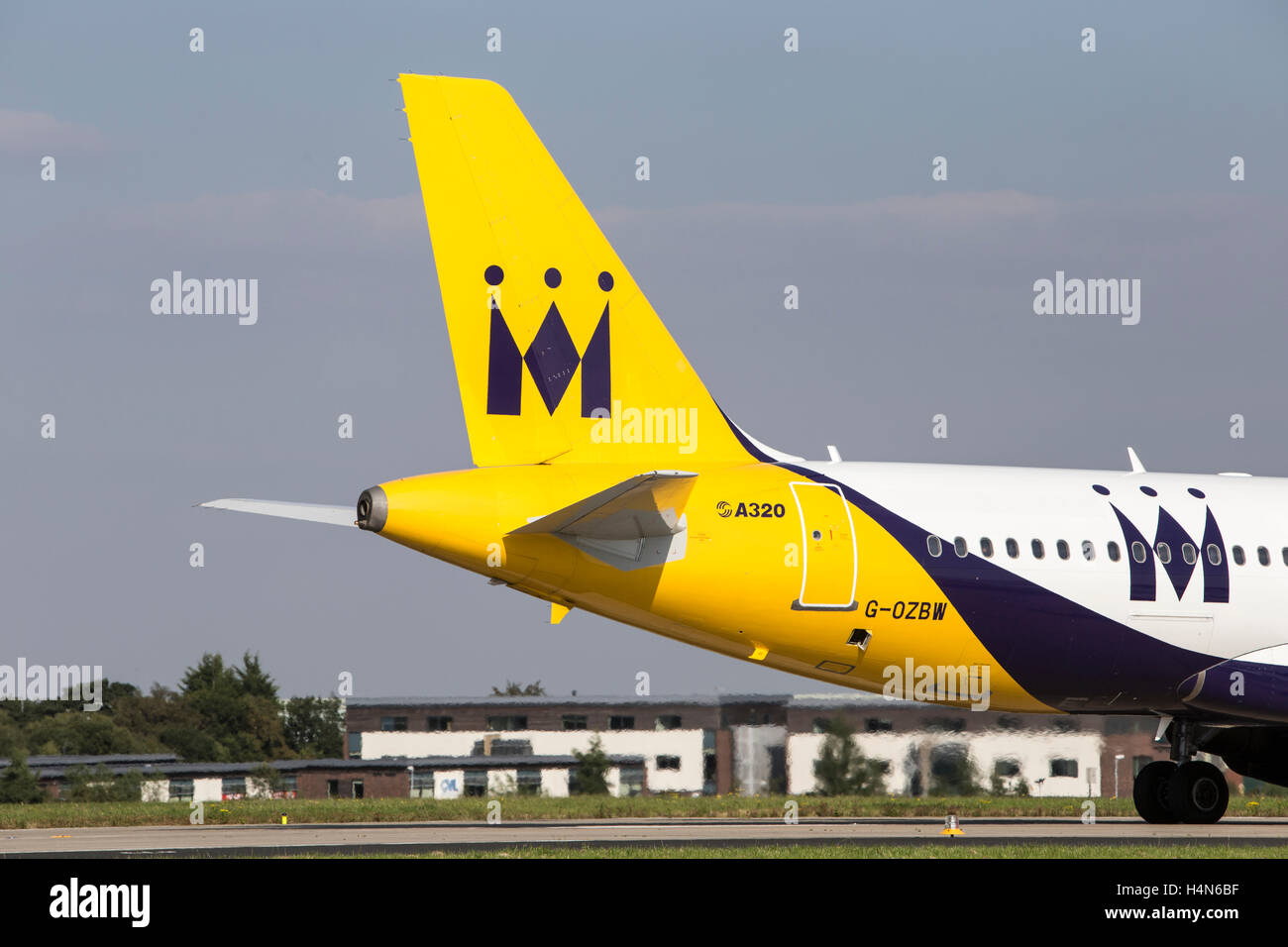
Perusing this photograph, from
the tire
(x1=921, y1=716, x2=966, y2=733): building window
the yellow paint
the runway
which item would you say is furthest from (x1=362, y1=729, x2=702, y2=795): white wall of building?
the yellow paint

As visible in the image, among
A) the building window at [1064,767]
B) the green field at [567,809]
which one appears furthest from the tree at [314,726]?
the building window at [1064,767]

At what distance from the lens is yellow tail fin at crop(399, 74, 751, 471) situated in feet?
71.5

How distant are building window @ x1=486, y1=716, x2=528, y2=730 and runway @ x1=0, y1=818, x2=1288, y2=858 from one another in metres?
6.85

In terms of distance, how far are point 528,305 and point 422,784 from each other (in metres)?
16.7

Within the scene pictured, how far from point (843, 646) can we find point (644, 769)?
1140 cm

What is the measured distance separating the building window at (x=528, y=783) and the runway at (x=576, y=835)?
206 inches

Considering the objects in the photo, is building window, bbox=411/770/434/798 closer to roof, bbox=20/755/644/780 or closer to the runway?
roof, bbox=20/755/644/780

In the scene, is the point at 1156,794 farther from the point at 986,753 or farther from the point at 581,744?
the point at 581,744

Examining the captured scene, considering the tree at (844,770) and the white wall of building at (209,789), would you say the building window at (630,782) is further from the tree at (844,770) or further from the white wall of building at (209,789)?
the white wall of building at (209,789)

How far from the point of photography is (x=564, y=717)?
1318 inches

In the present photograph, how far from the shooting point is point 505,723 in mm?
34656

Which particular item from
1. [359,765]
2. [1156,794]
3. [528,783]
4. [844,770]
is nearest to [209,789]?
[359,765]
